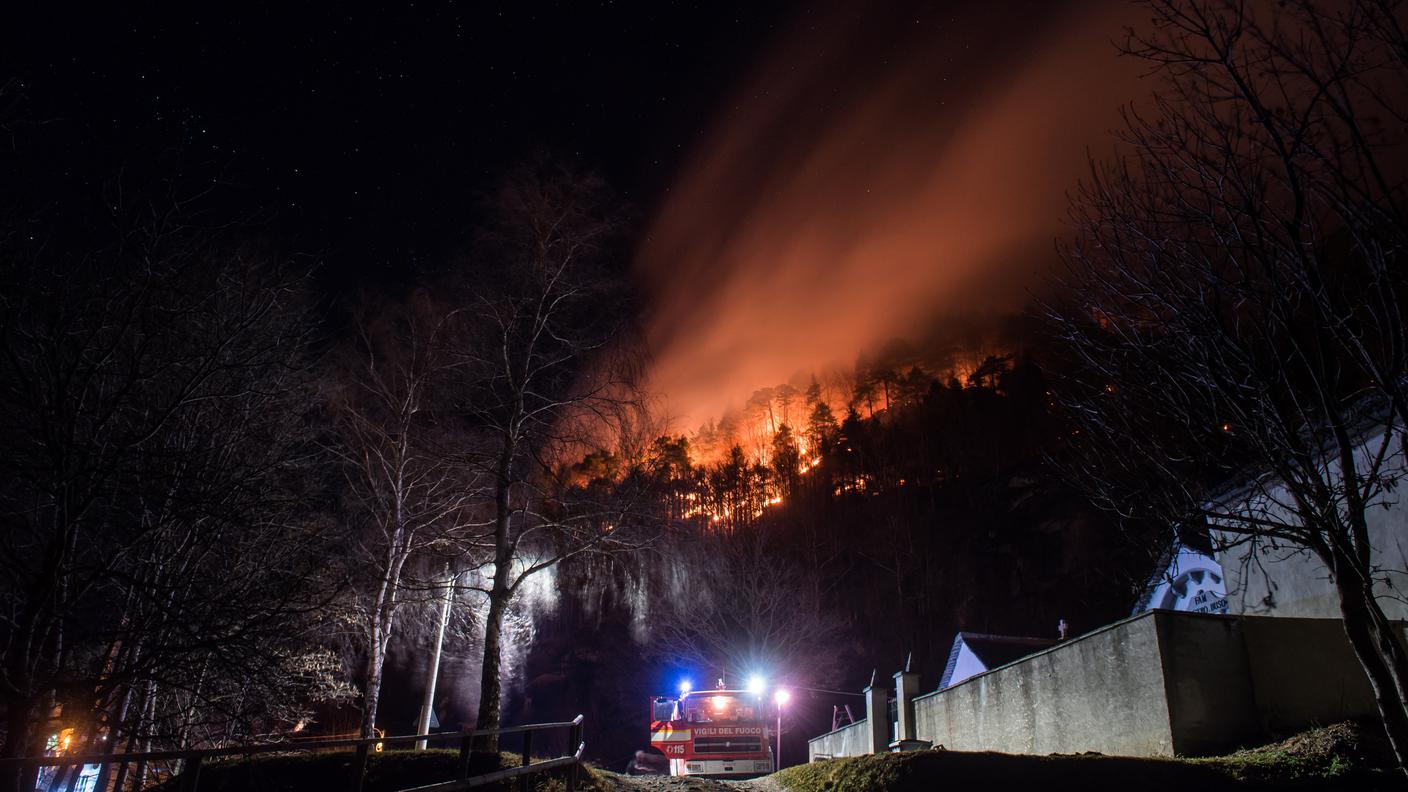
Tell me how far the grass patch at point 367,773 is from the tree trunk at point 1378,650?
9440mm

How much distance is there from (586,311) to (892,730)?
14.5 metres

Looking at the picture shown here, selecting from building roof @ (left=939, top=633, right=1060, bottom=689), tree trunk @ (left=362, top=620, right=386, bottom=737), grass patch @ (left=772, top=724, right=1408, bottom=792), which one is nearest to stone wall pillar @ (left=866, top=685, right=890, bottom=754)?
building roof @ (left=939, top=633, right=1060, bottom=689)

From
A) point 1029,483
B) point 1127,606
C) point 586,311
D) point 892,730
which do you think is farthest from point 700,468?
point 586,311

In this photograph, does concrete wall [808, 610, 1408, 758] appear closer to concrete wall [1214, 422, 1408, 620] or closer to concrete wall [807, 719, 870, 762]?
concrete wall [1214, 422, 1408, 620]

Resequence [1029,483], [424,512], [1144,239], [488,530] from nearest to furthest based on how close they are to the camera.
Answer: [1144,239], [424,512], [488,530], [1029,483]

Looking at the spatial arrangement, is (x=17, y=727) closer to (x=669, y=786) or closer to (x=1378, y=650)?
(x=669, y=786)

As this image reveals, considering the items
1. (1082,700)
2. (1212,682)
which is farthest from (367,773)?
(1212,682)

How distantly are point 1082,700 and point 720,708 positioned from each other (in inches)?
484

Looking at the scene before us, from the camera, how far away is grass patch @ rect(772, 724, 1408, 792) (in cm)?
720

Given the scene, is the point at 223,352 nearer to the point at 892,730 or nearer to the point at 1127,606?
the point at 892,730

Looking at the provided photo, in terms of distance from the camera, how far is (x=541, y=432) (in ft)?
53.6

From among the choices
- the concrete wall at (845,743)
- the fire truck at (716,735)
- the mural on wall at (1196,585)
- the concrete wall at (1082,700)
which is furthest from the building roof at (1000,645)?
the concrete wall at (1082,700)

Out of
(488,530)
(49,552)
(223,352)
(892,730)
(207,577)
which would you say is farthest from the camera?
(892,730)

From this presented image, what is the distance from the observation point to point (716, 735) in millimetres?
21219
